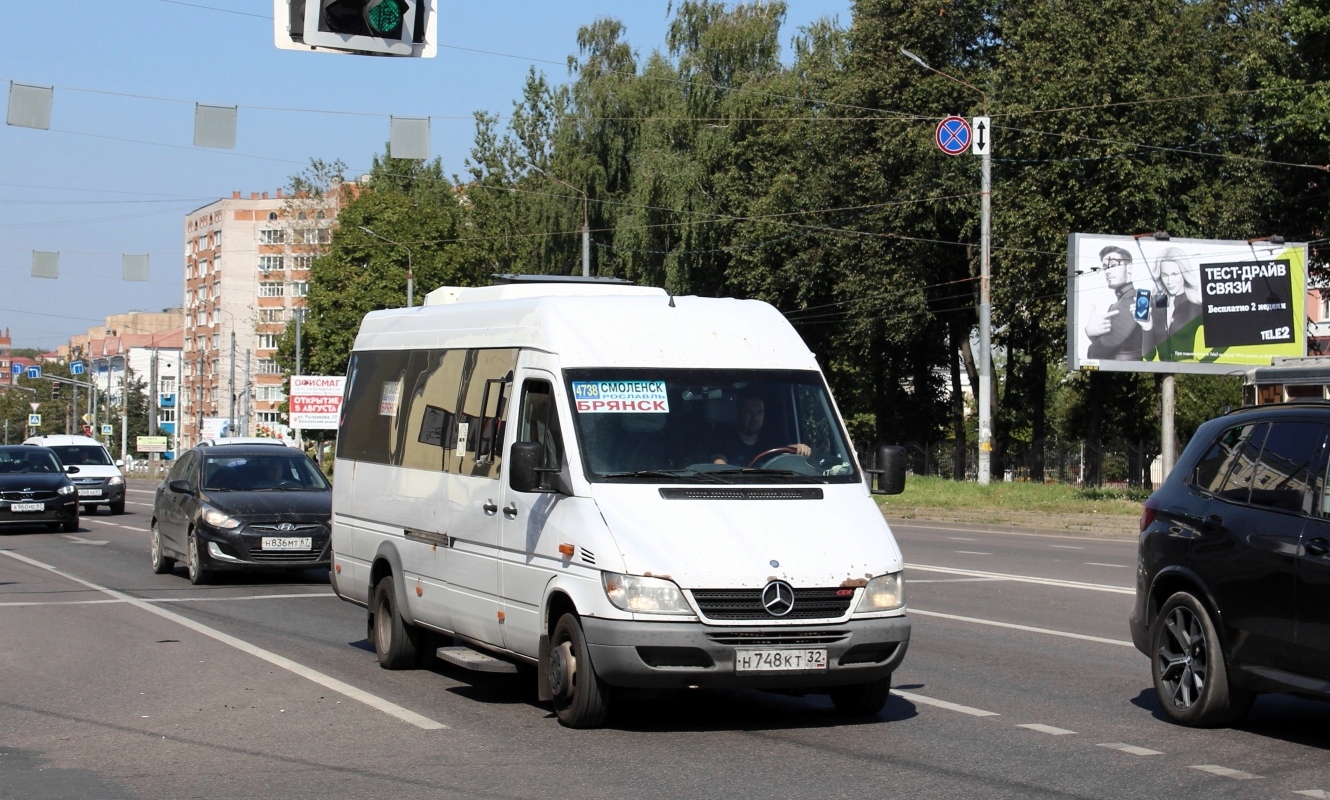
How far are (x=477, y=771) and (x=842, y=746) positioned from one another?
1861 millimetres

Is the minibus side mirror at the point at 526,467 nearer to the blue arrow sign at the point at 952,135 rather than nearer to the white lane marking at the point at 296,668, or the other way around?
the white lane marking at the point at 296,668

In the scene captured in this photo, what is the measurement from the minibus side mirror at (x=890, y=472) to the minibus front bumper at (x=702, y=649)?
1.41 m

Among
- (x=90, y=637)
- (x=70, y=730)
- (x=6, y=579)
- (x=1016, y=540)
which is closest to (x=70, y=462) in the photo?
(x=6, y=579)

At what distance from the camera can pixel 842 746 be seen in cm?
814

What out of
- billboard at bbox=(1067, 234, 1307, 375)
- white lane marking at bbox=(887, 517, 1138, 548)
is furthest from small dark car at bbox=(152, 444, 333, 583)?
billboard at bbox=(1067, 234, 1307, 375)

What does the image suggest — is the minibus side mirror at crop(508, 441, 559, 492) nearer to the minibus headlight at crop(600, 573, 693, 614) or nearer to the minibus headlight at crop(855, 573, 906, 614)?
the minibus headlight at crop(600, 573, 693, 614)

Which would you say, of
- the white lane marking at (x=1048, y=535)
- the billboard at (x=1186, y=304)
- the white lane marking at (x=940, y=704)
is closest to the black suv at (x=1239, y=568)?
the white lane marking at (x=940, y=704)

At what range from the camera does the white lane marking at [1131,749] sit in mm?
7886

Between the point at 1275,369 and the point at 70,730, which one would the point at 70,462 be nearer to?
the point at 1275,369

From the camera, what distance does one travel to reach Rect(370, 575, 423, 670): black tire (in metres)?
10.9

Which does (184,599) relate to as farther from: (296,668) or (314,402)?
(314,402)

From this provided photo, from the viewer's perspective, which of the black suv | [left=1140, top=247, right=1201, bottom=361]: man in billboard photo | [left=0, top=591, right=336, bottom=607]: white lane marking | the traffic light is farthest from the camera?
[left=1140, top=247, right=1201, bottom=361]: man in billboard photo

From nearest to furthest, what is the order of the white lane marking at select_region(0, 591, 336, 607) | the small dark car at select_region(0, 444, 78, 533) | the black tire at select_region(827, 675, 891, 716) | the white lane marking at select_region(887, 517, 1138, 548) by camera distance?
the black tire at select_region(827, 675, 891, 716) < the white lane marking at select_region(0, 591, 336, 607) < the white lane marking at select_region(887, 517, 1138, 548) < the small dark car at select_region(0, 444, 78, 533)

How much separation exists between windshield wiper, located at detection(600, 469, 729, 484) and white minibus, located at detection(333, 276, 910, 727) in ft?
0.06
